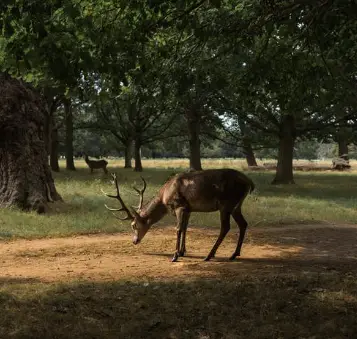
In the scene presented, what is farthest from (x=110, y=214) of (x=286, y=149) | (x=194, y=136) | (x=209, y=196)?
(x=194, y=136)

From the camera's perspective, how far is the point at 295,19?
8.99m

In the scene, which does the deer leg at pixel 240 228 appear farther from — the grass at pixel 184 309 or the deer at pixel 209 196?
the grass at pixel 184 309

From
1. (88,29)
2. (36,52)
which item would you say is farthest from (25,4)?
(88,29)

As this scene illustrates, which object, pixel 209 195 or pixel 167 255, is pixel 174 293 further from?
pixel 167 255

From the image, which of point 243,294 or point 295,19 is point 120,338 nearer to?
point 243,294

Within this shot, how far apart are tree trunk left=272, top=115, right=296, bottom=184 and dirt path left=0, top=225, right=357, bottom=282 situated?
52.4ft

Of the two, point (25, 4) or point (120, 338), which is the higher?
point (25, 4)

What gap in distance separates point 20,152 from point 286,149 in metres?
17.3

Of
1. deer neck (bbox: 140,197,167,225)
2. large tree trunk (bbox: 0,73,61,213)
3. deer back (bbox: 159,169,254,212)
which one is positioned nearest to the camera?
deer back (bbox: 159,169,254,212)

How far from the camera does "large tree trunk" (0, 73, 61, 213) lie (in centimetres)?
1681

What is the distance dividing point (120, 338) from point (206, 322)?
3.75ft

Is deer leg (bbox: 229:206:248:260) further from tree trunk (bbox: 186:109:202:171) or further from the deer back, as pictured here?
tree trunk (bbox: 186:109:202:171)

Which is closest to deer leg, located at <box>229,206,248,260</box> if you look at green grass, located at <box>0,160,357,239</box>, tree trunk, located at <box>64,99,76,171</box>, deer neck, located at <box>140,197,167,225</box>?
deer neck, located at <box>140,197,167,225</box>

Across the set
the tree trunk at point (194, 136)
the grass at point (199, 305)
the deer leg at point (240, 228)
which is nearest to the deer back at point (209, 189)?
the deer leg at point (240, 228)
